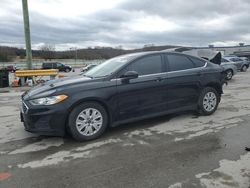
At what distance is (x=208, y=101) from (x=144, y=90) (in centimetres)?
200

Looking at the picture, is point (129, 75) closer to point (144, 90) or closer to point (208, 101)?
point (144, 90)

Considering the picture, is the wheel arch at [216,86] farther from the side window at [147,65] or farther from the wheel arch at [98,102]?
the wheel arch at [98,102]

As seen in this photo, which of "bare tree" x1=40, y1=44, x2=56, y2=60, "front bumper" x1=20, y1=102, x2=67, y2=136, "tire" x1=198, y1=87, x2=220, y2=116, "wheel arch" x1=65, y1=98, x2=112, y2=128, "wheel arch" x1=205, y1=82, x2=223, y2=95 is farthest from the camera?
"bare tree" x1=40, y1=44, x2=56, y2=60

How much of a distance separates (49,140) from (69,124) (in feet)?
1.97

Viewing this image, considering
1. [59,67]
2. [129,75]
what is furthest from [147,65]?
[59,67]

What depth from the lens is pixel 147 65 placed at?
614 centimetres

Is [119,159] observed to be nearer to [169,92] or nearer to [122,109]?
[122,109]

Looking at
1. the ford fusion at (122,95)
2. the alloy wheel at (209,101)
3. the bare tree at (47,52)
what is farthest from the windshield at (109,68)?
the bare tree at (47,52)

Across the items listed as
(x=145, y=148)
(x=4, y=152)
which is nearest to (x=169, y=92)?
(x=145, y=148)

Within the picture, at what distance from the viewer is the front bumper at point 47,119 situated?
16.4 ft

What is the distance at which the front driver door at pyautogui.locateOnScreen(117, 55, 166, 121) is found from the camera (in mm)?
5652

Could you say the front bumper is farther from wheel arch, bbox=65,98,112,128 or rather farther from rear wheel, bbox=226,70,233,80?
rear wheel, bbox=226,70,233,80

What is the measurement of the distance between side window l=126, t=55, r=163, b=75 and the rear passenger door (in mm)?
254

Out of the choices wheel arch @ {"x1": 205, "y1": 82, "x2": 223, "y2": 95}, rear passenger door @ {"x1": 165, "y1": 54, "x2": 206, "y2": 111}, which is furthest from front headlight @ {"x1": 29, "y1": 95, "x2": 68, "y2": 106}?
wheel arch @ {"x1": 205, "y1": 82, "x2": 223, "y2": 95}
